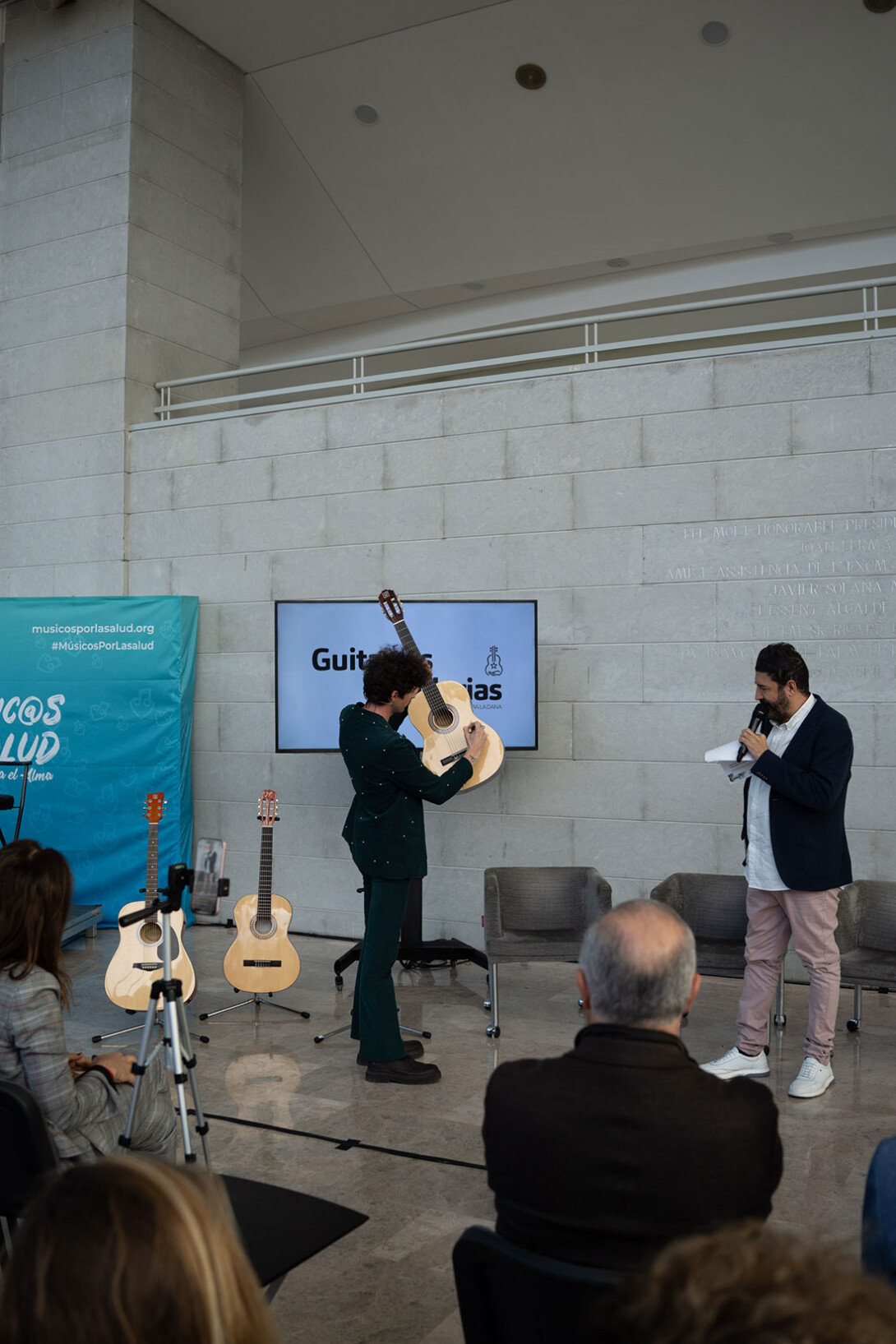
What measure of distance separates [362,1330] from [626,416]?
169 inches

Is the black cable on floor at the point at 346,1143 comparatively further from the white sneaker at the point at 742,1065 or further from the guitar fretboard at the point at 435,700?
the guitar fretboard at the point at 435,700

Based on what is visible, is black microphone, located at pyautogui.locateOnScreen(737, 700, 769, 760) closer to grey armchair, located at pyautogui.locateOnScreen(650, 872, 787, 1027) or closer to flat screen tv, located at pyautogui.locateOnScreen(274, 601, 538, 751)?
grey armchair, located at pyautogui.locateOnScreen(650, 872, 787, 1027)

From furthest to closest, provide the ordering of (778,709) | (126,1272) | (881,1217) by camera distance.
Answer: (778,709), (881,1217), (126,1272)

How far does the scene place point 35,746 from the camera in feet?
21.6

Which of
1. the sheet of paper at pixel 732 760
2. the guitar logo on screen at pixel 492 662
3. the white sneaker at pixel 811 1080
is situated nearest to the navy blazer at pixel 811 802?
the sheet of paper at pixel 732 760

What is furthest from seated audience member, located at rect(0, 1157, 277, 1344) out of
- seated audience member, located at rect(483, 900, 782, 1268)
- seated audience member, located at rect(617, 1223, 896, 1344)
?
seated audience member, located at rect(483, 900, 782, 1268)

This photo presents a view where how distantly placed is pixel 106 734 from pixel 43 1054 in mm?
4388

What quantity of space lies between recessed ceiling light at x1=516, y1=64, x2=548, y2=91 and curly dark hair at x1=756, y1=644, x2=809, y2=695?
5.17 metres

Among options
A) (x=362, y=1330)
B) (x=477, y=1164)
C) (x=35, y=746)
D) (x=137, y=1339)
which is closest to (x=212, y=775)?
(x=35, y=746)

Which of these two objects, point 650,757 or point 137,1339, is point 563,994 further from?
point 137,1339

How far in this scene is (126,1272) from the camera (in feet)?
2.66

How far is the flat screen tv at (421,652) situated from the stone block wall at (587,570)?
0.88ft

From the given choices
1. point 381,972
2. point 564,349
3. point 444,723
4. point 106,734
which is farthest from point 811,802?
point 106,734

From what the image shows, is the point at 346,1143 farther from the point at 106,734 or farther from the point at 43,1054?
the point at 106,734
